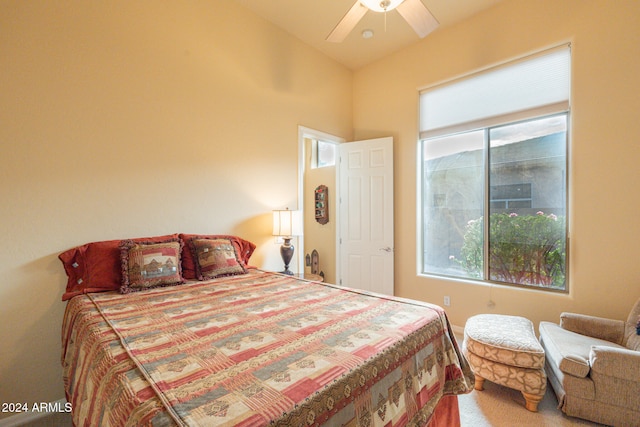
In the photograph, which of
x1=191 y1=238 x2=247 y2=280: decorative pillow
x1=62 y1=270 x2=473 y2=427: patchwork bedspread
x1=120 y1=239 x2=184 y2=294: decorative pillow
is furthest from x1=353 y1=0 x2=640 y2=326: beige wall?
x1=120 y1=239 x2=184 y2=294: decorative pillow

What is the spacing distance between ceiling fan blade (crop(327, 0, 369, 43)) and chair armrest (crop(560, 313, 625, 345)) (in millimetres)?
2883

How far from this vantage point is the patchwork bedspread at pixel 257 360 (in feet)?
2.66

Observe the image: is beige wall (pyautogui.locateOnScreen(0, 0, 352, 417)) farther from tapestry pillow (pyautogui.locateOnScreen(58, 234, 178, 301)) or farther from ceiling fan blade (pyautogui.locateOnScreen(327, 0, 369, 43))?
ceiling fan blade (pyautogui.locateOnScreen(327, 0, 369, 43))

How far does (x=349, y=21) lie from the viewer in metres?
2.12

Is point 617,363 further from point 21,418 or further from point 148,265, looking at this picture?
point 21,418

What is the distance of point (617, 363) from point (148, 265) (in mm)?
3105

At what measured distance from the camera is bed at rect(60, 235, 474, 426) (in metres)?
0.81

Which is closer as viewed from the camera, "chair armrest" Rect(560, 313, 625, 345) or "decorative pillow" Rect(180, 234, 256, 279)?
"chair armrest" Rect(560, 313, 625, 345)

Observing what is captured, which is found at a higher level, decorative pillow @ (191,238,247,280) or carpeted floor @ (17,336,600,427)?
decorative pillow @ (191,238,247,280)

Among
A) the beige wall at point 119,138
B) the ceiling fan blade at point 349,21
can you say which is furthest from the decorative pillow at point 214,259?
the ceiling fan blade at point 349,21

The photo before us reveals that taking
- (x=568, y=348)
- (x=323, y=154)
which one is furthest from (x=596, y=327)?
(x=323, y=154)

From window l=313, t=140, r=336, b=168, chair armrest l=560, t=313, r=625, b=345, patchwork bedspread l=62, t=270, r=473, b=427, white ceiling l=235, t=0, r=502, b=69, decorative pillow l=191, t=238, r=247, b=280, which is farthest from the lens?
window l=313, t=140, r=336, b=168

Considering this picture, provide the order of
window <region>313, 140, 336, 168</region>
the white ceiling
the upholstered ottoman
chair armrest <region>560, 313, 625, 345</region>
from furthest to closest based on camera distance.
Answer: window <region>313, 140, 336, 168</region> < the white ceiling < chair armrest <region>560, 313, 625, 345</region> < the upholstered ottoman

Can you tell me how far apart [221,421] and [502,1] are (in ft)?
13.7
